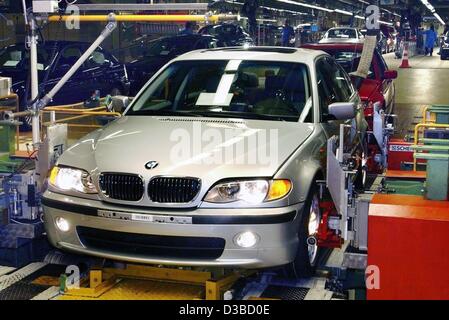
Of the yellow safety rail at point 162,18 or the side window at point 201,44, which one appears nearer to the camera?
the yellow safety rail at point 162,18

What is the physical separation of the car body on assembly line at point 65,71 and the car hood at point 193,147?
702 centimetres

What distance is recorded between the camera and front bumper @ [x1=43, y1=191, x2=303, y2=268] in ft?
13.5

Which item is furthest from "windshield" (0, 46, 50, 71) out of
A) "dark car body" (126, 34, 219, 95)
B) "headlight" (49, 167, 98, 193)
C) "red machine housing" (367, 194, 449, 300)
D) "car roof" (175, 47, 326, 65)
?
"red machine housing" (367, 194, 449, 300)

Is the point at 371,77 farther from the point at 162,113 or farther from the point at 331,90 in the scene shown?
the point at 162,113

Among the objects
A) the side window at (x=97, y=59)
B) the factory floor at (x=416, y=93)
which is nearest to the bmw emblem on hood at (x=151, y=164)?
the factory floor at (x=416, y=93)

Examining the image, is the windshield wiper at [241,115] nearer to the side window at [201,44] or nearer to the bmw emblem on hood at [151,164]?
the bmw emblem on hood at [151,164]

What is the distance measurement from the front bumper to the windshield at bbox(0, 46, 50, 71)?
8574mm

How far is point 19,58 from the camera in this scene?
41.1 ft

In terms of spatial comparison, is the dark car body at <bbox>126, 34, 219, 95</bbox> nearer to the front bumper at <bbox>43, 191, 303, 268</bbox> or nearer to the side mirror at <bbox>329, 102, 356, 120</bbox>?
the side mirror at <bbox>329, 102, 356, 120</bbox>

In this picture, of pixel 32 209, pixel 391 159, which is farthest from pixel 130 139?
pixel 391 159

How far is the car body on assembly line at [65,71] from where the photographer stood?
12.0m

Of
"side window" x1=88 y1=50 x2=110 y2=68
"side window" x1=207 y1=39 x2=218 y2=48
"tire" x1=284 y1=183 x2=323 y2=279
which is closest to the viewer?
"tire" x1=284 y1=183 x2=323 y2=279

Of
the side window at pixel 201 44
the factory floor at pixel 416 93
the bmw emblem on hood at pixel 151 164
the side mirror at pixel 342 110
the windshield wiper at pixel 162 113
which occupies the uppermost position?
the side window at pixel 201 44

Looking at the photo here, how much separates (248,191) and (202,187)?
0.28 meters
